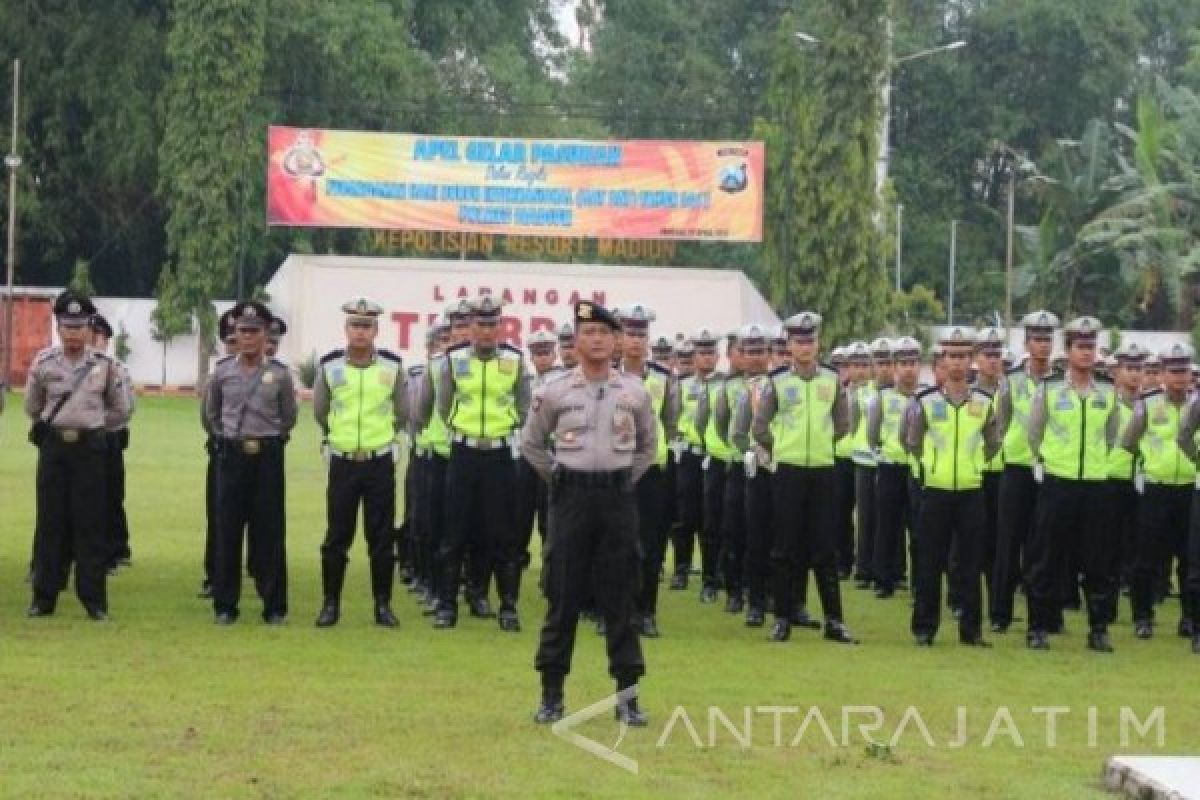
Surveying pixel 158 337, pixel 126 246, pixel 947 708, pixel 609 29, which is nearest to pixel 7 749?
pixel 947 708

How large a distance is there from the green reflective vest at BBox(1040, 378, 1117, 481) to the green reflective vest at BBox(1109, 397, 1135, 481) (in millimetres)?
128

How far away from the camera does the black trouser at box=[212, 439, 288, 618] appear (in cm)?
1838

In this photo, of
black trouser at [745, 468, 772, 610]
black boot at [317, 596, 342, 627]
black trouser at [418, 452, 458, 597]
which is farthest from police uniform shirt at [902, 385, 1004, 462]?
black boot at [317, 596, 342, 627]

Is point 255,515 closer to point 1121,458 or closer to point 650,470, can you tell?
point 650,470

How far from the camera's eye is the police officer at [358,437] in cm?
1814

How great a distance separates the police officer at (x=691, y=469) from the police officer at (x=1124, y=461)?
3.52m

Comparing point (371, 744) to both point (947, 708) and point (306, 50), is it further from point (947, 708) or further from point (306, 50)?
point (306, 50)

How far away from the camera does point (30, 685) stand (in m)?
14.6

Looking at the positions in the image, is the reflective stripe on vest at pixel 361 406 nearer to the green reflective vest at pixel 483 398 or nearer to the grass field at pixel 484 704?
the green reflective vest at pixel 483 398

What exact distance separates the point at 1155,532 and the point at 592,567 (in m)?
6.77

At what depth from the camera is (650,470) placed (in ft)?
60.1

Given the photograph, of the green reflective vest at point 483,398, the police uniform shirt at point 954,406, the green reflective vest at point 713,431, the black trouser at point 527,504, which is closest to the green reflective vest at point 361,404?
the green reflective vest at point 483,398

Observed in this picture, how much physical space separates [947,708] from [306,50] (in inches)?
2086

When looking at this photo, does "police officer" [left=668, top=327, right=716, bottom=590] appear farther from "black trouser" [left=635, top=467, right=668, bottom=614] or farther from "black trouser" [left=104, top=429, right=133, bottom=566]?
"black trouser" [left=104, top=429, right=133, bottom=566]
